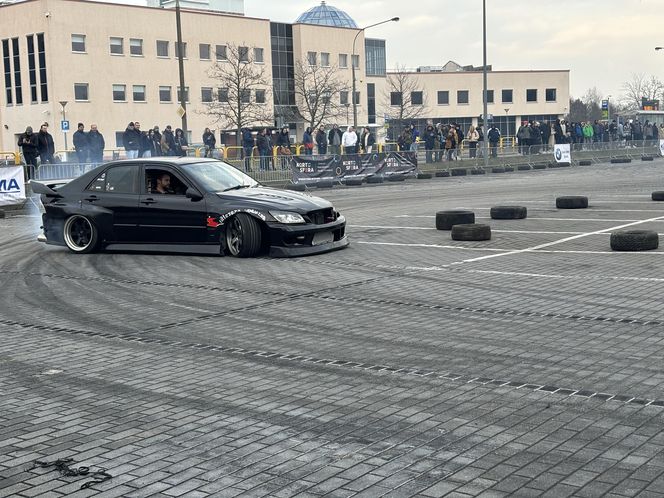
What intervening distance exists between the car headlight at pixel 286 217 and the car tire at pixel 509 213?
6109 mm

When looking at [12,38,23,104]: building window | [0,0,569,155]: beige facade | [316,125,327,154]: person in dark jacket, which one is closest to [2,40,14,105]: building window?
[0,0,569,155]: beige facade

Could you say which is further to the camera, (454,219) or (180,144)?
(180,144)

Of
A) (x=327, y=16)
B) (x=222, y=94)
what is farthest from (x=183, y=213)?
(x=327, y=16)

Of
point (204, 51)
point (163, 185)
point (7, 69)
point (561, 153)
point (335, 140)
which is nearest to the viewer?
point (163, 185)

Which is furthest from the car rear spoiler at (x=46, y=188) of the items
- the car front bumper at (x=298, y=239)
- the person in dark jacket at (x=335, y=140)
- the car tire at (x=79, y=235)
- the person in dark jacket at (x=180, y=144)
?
the person in dark jacket at (x=335, y=140)

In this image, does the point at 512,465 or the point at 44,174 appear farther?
the point at 44,174

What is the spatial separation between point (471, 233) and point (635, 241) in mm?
2586

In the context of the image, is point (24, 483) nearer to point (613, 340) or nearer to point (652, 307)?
point (613, 340)

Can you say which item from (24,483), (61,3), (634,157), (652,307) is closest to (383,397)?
(24,483)

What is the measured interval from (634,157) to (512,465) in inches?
2048

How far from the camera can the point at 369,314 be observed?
9.21m

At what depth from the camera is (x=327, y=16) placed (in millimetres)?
112125

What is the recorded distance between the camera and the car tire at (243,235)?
13312 mm

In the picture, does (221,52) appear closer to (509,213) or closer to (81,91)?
(81,91)
